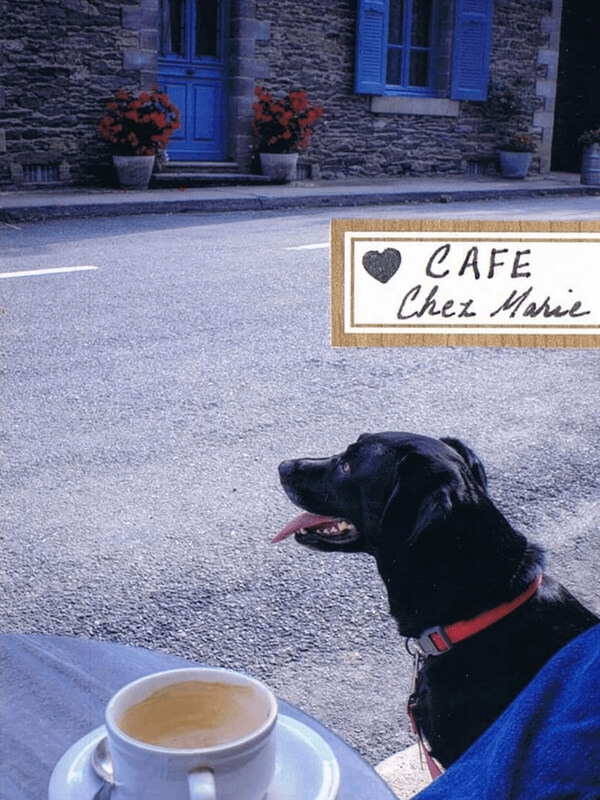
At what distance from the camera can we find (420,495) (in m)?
0.96

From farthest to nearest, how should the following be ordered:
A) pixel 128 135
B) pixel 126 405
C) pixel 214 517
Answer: pixel 128 135 < pixel 126 405 < pixel 214 517

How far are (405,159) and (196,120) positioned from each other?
2.38 metres

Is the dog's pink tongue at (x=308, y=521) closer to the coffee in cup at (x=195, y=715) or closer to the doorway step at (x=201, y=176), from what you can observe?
the coffee in cup at (x=195, y=715)

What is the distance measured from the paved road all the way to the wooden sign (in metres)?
0.64

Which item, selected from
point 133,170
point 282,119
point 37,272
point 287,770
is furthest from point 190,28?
point 287,770

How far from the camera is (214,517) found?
229 cm

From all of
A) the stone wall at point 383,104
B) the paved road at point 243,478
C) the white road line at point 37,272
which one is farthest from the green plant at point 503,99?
the paved road at point 243,478

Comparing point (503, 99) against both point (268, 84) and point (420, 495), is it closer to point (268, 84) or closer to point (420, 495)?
point (268, 84)

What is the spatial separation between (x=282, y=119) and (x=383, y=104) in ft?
5.10

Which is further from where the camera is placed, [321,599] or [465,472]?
[321,599]

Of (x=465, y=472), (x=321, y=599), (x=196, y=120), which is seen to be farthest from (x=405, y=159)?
(x=465, y=472)

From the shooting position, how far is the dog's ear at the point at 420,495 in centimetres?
94

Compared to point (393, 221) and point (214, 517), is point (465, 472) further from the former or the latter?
point (214, 517)

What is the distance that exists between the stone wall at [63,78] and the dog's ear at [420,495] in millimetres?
7958
